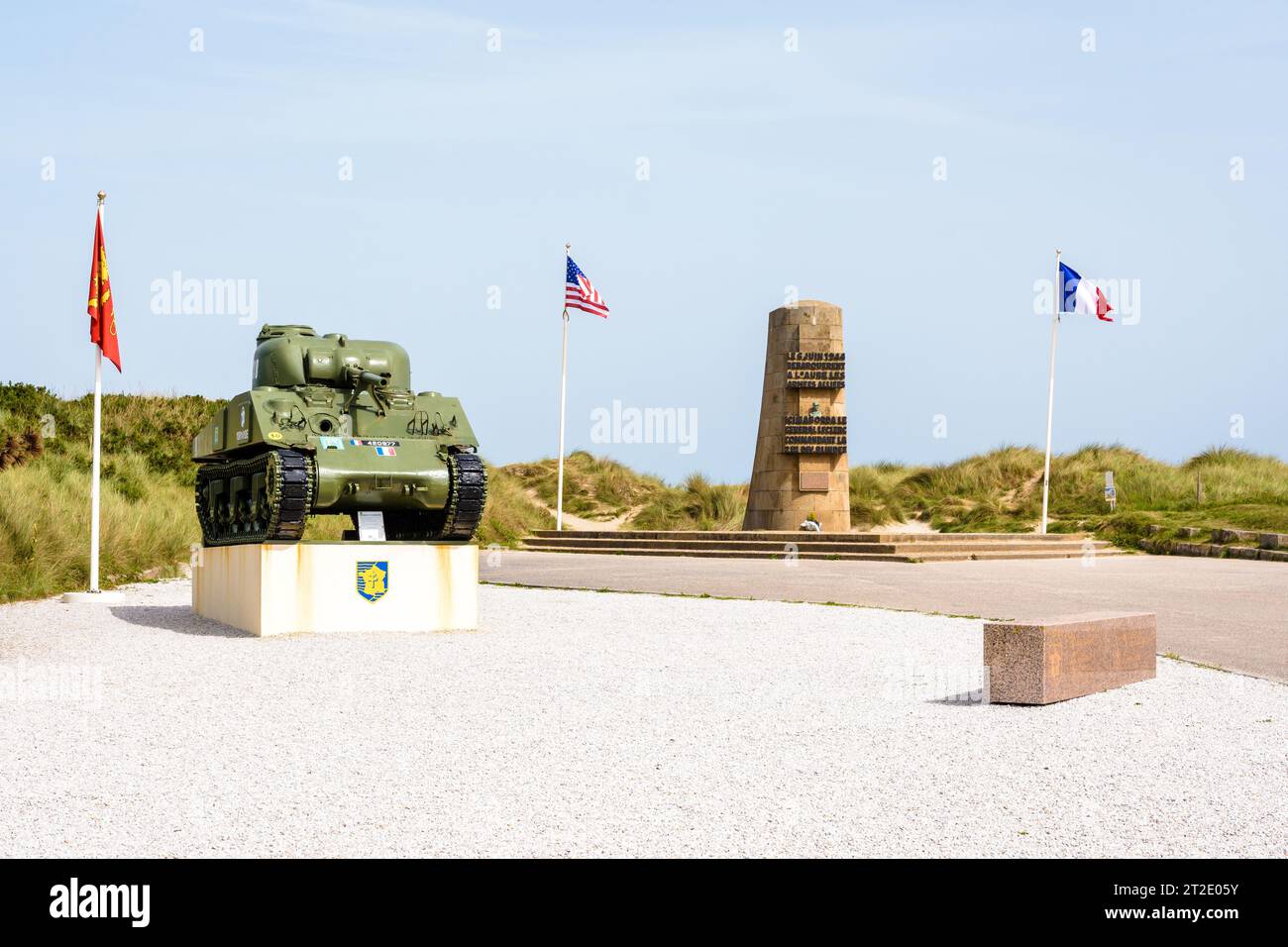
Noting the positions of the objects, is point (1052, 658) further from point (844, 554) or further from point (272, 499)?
point (844, 554)

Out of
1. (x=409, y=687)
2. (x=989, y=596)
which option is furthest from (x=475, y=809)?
(x=989, y=596)

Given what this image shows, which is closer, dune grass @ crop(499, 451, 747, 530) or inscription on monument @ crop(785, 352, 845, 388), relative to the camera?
inscription on monument @ crop(785, 352, 845, 388)

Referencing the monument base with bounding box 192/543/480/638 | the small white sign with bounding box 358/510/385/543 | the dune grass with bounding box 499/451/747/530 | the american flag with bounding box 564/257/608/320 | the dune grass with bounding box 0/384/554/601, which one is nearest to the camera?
the monument base with bounding box 192/543/480/638

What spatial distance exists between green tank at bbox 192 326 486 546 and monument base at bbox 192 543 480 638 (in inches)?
12.6

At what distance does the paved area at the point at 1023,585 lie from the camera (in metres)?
12.8

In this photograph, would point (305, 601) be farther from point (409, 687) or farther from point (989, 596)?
point (989, 596)

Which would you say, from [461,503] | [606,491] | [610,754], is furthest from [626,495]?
[610,754]

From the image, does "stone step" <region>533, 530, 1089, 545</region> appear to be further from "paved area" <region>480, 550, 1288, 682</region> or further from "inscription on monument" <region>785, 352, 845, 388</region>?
"inscription on monument" <region>785, 352, 845, 388</region>

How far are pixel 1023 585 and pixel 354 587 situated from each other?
10.2 metres

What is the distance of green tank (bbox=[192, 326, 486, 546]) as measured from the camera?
1277 centimetres

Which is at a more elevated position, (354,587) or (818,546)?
(354,587)

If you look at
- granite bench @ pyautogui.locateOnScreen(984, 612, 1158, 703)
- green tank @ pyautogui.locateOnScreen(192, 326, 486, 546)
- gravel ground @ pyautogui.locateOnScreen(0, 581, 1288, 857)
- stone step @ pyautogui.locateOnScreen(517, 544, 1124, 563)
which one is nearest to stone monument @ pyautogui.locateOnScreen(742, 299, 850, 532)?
stone step @ pyautogui.locateOnScreen(517, 544, 1124, 563)

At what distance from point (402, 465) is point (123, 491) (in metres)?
15.3

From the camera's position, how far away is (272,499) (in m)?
12.2
